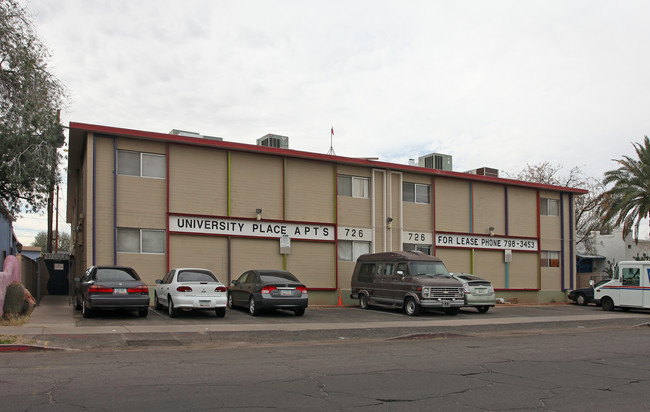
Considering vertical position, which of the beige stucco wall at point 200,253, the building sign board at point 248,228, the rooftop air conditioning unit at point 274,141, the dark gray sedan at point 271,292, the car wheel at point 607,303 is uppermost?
the rooftop air conditioning unit at point 274,141

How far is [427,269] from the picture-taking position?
2106 cm

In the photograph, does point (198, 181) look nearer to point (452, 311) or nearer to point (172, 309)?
point (172, 309)

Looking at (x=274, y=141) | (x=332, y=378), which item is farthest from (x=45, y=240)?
(x=332, y=378)

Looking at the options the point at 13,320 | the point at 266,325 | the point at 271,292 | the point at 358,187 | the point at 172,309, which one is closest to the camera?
the point at 13,320

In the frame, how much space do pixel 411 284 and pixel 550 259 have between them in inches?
612

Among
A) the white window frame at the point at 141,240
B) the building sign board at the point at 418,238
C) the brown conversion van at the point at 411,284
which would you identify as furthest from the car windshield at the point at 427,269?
the white window frame at the point at 141,240

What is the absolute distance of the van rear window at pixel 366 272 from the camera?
Answer: 904 inches

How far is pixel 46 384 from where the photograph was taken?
818 cm

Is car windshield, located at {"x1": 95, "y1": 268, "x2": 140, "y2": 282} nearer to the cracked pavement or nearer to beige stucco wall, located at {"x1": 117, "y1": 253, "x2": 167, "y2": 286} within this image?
beige stucco wall, located at {"x1": 117, "y1": 253, "x2": 167, "y2": 286}

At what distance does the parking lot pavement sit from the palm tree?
36.2ft

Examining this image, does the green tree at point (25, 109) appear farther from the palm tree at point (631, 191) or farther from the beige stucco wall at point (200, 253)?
the palm tree at point (631, 191)

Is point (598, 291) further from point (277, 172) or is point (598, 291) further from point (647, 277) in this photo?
point (277, 172)

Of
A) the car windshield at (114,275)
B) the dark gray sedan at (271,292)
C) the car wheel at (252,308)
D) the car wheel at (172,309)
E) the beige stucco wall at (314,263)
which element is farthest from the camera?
the beige stucco wall at (314,263)

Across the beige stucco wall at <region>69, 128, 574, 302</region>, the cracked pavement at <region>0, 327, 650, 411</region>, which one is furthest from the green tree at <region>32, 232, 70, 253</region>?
the cracked pavement at <region>0, 327, 650, 411</region>
